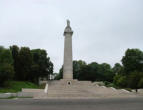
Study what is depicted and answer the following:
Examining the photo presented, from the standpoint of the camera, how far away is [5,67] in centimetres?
3369

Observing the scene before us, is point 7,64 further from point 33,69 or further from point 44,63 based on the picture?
point 44,63

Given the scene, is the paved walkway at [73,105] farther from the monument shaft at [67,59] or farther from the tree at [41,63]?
the tree at [41,63]

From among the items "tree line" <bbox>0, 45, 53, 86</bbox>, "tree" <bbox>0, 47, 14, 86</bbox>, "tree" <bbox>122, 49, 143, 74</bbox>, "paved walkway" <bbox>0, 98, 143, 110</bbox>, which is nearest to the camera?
"paved walkway" <bbox>0, 98, 143, 110</bbox>

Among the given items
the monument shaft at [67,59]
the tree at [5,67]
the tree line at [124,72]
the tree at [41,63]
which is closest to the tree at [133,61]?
the tree line at [124,72]

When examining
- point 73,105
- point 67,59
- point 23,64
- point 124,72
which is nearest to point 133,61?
point 124,72

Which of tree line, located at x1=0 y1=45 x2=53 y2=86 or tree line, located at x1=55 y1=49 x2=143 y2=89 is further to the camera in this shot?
tree line, located at x1=55 y1=49 x2=143 y2=89

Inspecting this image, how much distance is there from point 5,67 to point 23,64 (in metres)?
12.3

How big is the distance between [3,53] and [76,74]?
3940 cm

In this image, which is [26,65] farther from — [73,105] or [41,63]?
[73,105]

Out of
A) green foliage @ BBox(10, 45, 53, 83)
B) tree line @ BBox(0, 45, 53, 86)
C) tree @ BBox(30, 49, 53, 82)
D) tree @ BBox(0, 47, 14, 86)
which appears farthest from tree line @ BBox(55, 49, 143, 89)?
tree @ BBox(0, 47, 14, 86)

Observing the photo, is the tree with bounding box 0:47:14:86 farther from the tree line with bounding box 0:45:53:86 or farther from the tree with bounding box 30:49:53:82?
the tree with bounding box 30:49:53:82

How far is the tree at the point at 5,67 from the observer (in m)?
33.4

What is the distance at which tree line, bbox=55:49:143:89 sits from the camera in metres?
39.3

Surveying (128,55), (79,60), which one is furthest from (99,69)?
(128,55)
